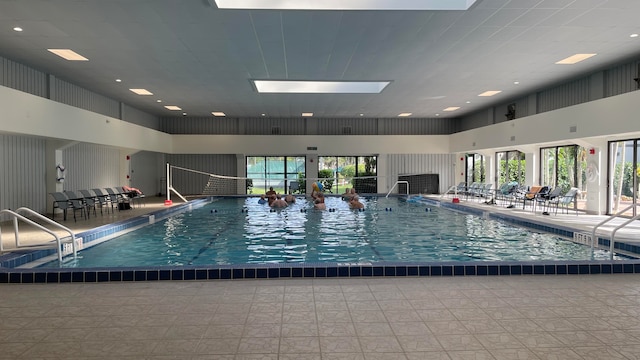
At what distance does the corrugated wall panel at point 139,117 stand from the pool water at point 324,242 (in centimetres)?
620

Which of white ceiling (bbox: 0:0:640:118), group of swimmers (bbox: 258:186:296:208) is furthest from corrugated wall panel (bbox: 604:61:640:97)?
group of swimmers (bbox: 258:186:296:208)

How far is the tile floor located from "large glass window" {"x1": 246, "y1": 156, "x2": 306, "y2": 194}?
15771 millimetres

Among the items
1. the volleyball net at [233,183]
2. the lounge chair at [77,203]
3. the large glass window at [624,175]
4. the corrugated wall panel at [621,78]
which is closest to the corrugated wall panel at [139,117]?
the volleyball net at [233,183]

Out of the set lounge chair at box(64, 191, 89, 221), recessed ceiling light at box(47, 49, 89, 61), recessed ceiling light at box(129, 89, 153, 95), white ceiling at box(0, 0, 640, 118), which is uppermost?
recessed ceiling light at box(129, 89, 153, 95)

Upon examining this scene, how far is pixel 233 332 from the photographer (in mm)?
2877

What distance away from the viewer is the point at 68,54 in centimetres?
845

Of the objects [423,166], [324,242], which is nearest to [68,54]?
[324,242]

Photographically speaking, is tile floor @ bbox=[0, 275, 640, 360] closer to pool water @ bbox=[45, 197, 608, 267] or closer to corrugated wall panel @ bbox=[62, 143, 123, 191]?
pool water @ bbox=[45, 197, 608, 267]

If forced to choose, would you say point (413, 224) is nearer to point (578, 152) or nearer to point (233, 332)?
point (578, 152)

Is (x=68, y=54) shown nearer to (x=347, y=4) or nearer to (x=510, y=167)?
(x=347, y=4)

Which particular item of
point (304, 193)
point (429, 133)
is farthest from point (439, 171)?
point (304, 193)

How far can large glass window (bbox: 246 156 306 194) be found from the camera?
19766 millimetres

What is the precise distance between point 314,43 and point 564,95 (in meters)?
8.37

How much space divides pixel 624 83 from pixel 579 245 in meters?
5.16
